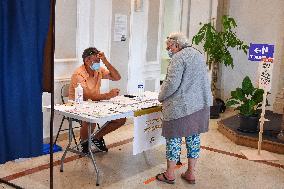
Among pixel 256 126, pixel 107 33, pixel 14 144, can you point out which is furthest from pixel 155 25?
pixel 14 144

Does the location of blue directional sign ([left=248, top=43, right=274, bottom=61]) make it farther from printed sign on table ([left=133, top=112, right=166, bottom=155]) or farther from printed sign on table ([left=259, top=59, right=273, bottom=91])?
printed sign on table ([left=133, top=112, right=166, bottom=155])

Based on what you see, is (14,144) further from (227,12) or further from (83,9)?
(227,12)

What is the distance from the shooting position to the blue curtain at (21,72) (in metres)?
2.88

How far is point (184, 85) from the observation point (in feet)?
12.4

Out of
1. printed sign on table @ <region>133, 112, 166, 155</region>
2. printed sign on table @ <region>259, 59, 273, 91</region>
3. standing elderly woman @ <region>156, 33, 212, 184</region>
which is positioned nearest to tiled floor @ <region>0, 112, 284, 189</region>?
printed sign on table @ <region>133, 112, 166, 155</region>

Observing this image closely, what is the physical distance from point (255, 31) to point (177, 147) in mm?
4540

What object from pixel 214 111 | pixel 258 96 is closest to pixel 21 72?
pixel 258 96

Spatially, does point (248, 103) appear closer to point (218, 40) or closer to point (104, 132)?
point (218, 40)

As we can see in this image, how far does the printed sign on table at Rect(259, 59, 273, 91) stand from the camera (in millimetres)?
4934

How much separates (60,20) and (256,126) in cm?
323

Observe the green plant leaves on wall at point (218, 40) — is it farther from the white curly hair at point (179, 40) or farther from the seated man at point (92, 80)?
the white curly hair at point (179, 40)

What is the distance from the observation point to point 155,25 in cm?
672

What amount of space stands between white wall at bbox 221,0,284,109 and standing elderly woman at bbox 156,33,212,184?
4.17 meters

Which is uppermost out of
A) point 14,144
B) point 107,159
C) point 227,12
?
point 227,12
